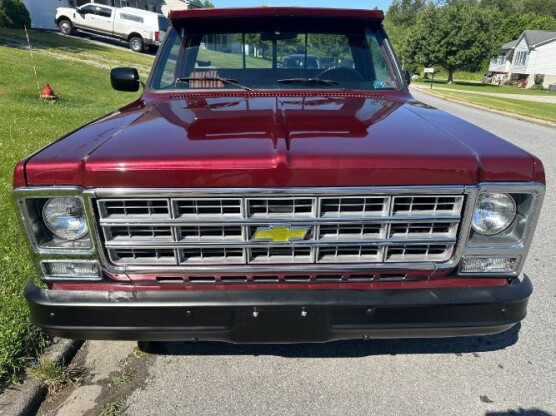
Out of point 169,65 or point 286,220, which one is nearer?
point 286,220

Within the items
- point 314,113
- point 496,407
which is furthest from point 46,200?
point 496,407

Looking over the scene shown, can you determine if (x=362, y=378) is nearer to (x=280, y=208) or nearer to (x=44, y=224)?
(x=280, y=208)

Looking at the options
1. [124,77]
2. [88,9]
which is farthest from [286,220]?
[88,9]

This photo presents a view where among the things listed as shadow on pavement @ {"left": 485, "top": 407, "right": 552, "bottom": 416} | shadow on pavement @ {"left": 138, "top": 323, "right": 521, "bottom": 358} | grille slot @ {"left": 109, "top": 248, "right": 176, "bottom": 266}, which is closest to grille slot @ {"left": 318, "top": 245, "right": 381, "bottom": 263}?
grille slot @ {"left": 109, "top": 248, "right": 176, "bottom": 266}

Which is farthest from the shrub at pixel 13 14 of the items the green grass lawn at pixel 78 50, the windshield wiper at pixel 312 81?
the windshield wiper at pixel 312 81

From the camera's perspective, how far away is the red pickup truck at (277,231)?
1801 millimetres

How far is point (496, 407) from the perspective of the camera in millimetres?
2307

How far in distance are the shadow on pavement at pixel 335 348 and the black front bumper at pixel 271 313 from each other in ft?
2.31

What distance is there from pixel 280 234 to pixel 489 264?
98 centimetres

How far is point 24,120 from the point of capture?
26.2 feet

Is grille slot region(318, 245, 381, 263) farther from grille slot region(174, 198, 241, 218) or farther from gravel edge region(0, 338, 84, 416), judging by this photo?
gravel edge region(0, 338, 84, 416)

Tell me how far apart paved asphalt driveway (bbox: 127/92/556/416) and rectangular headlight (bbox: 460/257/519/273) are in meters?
0.80

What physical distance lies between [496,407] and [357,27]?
2706 mm

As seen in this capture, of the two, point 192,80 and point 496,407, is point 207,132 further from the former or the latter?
point 496,407
